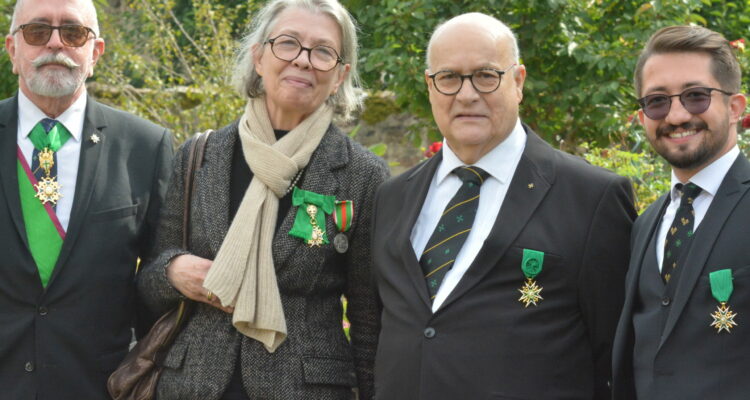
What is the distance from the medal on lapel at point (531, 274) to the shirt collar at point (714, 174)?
0.53 m

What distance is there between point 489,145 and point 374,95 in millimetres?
5672

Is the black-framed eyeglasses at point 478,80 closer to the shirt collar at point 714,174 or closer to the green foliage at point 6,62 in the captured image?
the shirt collar at point 714,174

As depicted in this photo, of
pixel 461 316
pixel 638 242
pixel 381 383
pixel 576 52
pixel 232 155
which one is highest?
pixel 576 52

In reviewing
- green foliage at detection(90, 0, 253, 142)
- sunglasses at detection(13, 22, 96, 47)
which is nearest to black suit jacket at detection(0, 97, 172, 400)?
sunglasses at detection(13, 22, 96, 47)

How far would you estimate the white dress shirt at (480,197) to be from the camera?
122 inches

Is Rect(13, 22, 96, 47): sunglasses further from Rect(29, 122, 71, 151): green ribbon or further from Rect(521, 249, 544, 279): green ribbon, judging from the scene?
Rect(521, 249, 544, 279): green ribbon

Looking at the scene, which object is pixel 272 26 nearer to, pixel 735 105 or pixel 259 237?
pixel 259 237

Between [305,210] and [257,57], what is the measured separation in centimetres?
68

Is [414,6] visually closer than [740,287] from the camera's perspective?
No

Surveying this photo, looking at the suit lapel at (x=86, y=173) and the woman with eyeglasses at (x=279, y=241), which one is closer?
the woman with eyeglasses at (x=279, y=241)

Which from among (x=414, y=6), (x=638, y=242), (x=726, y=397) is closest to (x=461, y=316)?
(x=638, y=242)

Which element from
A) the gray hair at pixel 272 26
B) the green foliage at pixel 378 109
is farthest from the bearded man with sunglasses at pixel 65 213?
the green foliage at pixel 378 109

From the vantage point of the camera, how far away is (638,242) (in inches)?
117

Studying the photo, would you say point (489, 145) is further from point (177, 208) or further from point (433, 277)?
point (177, 208)
